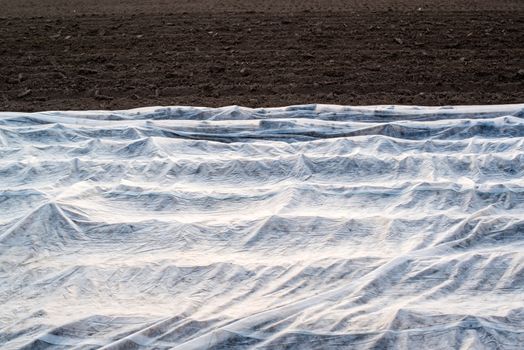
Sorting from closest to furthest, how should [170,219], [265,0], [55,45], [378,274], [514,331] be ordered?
[514,331] < [378,274] < [170,219] < [55,45] < [265,0]

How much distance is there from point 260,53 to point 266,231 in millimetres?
3573

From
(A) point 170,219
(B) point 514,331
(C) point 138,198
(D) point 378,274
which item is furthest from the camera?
(C) point 138,198

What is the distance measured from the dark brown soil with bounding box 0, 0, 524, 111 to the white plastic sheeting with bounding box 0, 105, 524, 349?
918 mm

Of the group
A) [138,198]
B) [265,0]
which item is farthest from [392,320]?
[265,0]

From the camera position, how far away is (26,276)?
2.54 m

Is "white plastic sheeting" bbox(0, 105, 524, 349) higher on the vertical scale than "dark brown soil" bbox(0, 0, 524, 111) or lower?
lower

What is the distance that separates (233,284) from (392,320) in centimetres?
81

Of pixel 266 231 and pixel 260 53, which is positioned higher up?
pixel 260 53

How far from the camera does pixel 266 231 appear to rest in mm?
2783

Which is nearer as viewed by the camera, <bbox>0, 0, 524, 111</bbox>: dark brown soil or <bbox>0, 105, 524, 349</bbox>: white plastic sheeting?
<bbox>0, 105, 524, 349</bbox>: white plastic sheeting

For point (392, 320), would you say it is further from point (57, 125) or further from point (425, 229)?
point (57, 125)

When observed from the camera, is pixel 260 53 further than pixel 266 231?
Yes

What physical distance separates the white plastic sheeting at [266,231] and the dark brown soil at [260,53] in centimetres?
92

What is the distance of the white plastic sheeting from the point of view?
220 cm
